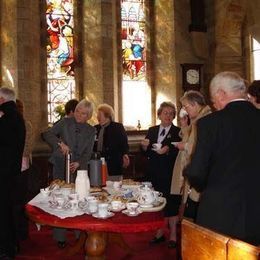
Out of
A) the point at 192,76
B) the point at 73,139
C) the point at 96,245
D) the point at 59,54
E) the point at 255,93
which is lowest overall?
the point at 96,245

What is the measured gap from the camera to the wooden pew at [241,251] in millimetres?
1533

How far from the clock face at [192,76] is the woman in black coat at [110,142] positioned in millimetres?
3244

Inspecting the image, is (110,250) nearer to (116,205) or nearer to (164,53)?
(116,205)

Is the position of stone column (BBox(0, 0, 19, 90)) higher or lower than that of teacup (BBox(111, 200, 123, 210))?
higher

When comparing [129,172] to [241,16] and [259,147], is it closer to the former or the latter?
[241,16]

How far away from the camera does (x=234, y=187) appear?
229cm

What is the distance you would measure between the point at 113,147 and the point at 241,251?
3707mm

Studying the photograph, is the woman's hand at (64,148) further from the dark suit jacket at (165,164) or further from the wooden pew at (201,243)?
the wooden pew at (201,243)

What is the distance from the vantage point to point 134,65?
8.62 m

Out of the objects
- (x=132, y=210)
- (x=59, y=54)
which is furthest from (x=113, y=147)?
(x=59, y=54)

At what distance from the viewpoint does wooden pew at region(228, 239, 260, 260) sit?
5.03 ft

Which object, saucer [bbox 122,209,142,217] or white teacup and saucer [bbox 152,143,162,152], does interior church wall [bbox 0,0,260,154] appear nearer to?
white teacup and saucer [bbox 152,143,162,152]

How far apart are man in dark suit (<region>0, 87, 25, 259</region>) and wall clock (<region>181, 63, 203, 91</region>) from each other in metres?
4.53

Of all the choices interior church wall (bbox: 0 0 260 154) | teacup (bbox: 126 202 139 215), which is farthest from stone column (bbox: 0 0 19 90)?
teacup (bbox: 126 202 139 215)
